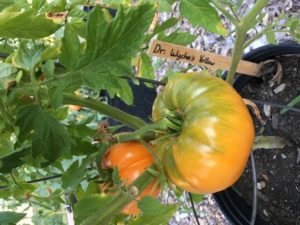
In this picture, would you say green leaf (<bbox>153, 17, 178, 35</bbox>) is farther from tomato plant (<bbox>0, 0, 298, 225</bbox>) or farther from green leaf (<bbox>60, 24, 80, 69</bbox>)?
green leaf (<bbox>60, 24, 80, 69</bbox>)

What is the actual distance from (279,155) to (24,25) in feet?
2.25

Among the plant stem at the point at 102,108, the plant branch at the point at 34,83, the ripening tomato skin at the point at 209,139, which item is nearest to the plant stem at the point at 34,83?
the plant branch at the point at 34,83

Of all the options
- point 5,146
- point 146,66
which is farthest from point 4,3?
point 146,66

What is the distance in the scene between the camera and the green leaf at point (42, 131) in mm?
632

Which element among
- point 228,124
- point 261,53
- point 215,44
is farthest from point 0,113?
point 215,44

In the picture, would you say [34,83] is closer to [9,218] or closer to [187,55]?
[9,218]

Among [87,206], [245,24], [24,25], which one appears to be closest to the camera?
[24,25]

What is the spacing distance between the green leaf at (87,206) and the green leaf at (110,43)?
186mm

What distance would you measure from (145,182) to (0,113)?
251 mm

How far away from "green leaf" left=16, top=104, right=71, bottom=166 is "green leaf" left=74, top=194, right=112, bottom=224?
8 cm

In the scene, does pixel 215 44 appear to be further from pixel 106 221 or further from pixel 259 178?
pixel 106 221

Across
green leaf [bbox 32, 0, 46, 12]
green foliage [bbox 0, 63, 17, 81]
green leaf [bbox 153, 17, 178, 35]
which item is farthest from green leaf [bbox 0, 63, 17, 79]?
green leaf [bbox 153, 17, 178, 35]

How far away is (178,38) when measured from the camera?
909 mm

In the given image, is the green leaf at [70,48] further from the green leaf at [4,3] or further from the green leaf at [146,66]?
the green leaf at [146,66]
